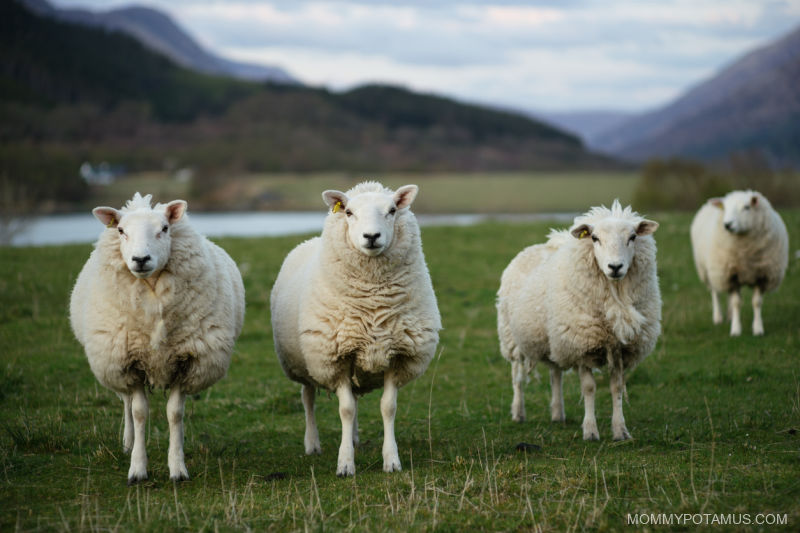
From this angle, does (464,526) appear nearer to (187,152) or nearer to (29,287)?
(29,287)

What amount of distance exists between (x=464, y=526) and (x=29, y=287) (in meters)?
13.4

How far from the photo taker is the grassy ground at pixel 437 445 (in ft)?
16.3

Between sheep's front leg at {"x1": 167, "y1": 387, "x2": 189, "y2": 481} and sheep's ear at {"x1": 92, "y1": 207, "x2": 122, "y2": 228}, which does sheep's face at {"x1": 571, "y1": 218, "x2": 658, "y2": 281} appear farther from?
sheep's ear at {"x1": 92, "y1": 207, "x2": 122, "y2": 228}

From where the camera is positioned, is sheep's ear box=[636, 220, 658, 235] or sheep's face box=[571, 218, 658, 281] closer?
sheep's face box=[571, 218, 658, 281]

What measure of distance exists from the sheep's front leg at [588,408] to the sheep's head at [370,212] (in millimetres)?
2597

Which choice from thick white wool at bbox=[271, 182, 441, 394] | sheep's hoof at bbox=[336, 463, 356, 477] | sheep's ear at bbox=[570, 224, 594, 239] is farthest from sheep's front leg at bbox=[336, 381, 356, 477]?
sheep's ear at bbox=[570, 224, 594, 239]

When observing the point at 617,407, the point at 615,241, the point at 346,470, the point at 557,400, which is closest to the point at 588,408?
the point at 617,407

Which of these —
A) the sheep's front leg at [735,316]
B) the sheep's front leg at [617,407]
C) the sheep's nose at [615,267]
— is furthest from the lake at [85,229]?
the sheep's nose at [615,267]

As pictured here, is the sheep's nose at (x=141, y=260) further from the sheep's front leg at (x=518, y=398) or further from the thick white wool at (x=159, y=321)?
the sheep's front leg at (x=518, y=398)

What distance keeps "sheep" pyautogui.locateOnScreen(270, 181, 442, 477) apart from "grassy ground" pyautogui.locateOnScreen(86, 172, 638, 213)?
205ft

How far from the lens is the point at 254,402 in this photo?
9586mm

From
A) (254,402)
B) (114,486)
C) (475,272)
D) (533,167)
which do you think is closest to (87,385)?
(254,402)

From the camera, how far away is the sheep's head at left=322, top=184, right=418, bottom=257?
648cm

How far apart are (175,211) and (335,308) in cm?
163
